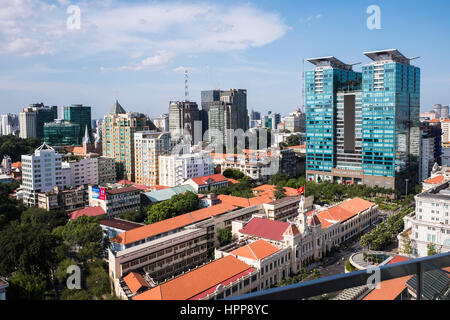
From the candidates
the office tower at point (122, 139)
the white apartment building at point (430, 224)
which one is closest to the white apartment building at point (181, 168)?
the office tower at point (122, 139)

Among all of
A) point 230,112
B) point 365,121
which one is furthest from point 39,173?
point 230,112

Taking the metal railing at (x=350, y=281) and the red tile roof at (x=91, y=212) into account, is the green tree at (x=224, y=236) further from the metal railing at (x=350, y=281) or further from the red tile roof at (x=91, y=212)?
the metal railing at (x=350, y=281)

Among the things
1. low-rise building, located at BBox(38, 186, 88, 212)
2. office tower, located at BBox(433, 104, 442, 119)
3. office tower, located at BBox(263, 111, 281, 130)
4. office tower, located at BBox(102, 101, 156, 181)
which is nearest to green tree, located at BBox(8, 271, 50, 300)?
low-rise building, located at BBox(38, 186, 88, 212)

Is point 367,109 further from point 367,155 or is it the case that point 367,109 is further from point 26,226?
point 26,226

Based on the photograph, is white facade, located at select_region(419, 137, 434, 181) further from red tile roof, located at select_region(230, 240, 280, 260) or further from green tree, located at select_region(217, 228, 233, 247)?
red tile roof, located at select_region(230, 240, 280, 260)

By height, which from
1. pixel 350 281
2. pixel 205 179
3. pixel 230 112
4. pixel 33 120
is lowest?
pixel 205 179

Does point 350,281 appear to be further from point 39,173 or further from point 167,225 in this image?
point 39,173

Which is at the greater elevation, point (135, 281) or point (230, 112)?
point (230, 112)
